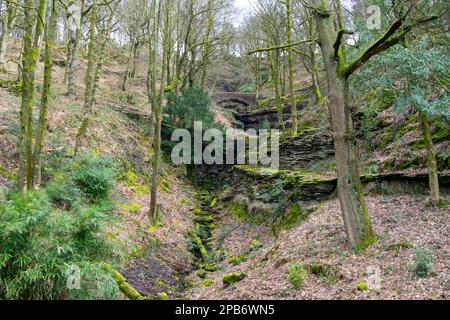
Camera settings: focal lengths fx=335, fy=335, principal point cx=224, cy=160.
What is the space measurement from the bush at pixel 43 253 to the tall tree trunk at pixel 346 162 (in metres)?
5.26

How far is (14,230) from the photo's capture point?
502cm

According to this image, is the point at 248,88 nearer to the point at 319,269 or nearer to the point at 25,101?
the point at 25,101

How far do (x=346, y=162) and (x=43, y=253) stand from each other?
6421 millimetres

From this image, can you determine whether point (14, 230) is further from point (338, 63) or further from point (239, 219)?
point (239, 219)

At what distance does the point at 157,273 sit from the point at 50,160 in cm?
511

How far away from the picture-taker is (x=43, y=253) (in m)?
5.41

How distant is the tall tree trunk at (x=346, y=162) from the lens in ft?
25.1

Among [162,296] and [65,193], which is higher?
[65,193]

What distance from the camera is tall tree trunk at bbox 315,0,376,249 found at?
7660 mm

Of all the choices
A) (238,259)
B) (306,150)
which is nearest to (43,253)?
(238,259)
